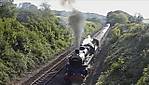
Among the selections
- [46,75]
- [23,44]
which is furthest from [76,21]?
[46,75]

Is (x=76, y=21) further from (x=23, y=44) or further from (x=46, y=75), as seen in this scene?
(x=46, y=75)

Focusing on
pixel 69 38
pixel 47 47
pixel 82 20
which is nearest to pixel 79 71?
pixel 82 20

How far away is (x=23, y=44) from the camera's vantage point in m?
31.7

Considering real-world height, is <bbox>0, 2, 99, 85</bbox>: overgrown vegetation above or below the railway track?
above

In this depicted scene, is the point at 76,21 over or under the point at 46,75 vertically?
over

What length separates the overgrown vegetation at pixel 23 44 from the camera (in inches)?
1065

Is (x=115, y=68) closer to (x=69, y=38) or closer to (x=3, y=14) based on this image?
(x=3, y=14)

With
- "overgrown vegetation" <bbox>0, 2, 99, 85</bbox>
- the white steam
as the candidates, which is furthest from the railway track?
the white steam

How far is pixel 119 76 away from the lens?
20141 millimetres

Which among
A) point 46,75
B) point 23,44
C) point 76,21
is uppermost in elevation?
point 76,21

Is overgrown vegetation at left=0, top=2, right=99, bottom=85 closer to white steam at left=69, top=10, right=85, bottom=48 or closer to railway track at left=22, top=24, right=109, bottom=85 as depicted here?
railway track at left=22, top=24, right=109, bottom=85

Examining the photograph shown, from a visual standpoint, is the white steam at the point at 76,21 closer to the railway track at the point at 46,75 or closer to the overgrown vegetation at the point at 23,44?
the railway track at the point at 46,75

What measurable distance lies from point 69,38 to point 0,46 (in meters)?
25.9

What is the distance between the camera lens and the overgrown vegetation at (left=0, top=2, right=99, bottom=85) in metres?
27.1
